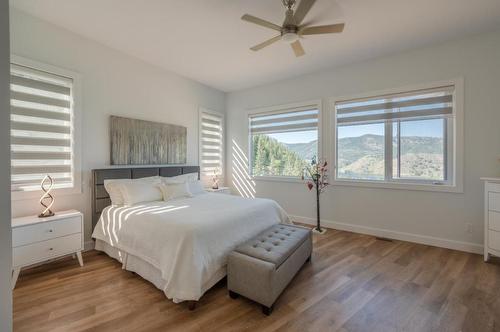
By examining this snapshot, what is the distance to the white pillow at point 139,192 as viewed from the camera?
2.98 metres

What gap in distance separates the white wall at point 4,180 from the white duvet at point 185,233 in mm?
1068

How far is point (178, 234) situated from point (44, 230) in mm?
1584

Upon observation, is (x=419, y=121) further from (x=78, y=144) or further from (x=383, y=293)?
(x=78, y=144)

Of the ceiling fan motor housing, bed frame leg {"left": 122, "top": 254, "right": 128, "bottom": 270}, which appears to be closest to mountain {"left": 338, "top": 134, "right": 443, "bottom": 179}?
the ceiling fan motor housing

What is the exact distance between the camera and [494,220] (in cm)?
265

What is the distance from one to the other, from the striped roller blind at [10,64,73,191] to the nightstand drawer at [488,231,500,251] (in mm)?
5317

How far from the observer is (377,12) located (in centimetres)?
252

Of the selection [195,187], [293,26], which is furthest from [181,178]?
[293,26]

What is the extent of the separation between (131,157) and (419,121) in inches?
179

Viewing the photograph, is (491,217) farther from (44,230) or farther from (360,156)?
(44,230)

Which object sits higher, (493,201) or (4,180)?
(4,180)

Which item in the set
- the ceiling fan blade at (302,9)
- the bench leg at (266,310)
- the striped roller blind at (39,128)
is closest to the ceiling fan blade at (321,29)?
the ceiling fan blade at (302,9)

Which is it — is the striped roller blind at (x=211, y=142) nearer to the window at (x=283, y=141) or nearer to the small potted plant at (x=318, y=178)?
the window at (x=283, y=141)

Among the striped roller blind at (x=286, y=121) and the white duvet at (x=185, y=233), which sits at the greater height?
the striped roller blind at (x=286, y=121)
